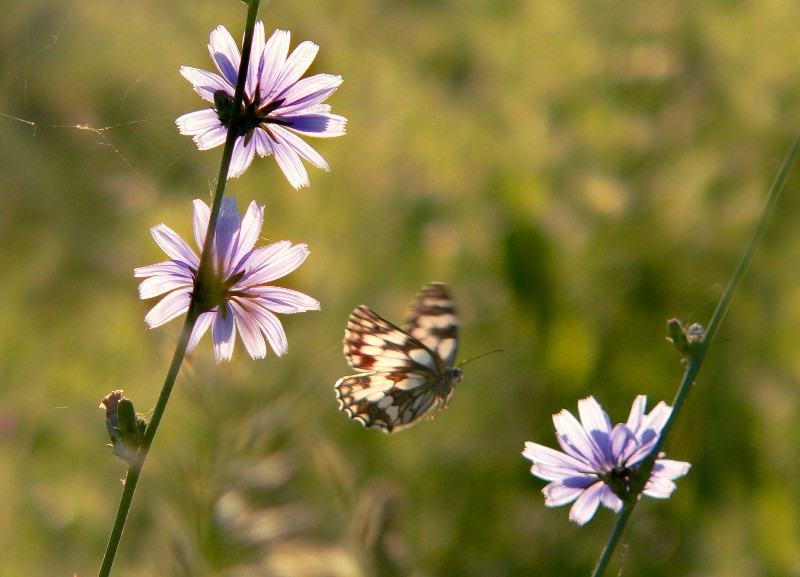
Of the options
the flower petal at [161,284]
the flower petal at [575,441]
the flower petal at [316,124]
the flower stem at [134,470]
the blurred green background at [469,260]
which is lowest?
the flower stem at [134,470]

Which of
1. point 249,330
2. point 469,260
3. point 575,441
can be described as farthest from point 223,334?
point 469,260

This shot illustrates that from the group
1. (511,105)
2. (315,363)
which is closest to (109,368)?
(315,363)

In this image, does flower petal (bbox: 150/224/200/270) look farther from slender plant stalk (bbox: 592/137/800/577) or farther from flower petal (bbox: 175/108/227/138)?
slender plant stalk (bbox: 592/137/800/577)

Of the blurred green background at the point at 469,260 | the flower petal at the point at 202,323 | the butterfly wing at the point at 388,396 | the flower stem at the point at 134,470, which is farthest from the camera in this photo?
the blurred green background at the point at 469,260

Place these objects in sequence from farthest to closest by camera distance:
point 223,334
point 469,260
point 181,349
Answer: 1. point 469,260
2. point 223,334
3. point 181,349

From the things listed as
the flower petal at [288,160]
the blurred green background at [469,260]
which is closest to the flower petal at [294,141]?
the flower petal at [288,160]

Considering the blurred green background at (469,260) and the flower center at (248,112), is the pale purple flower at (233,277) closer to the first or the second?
the flower center at (248,112)

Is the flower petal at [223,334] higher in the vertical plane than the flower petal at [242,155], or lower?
lower

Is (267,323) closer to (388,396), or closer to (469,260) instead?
(388,396)
